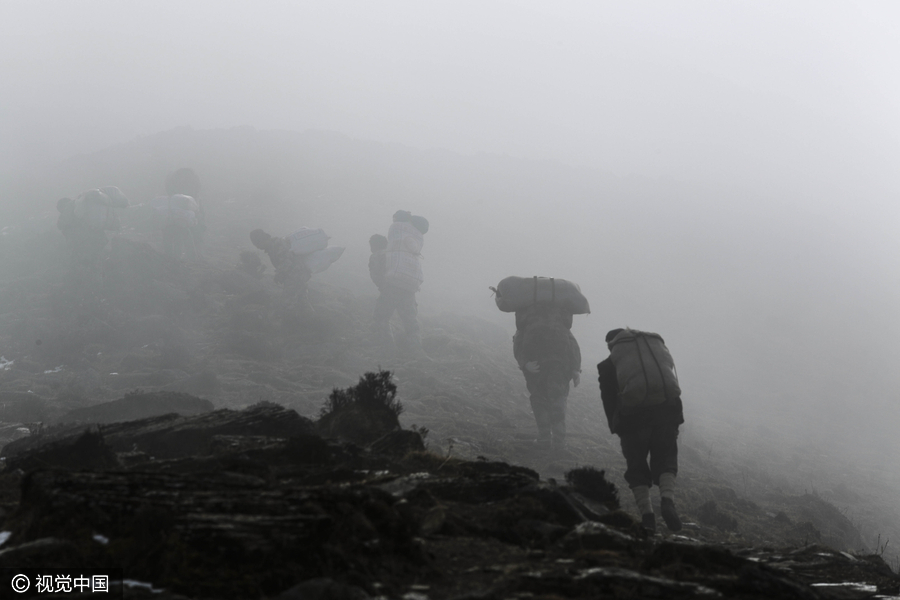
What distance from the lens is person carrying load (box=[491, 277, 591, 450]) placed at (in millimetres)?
14180

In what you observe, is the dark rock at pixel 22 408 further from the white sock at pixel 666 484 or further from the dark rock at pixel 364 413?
the white sock at pixel 666 484

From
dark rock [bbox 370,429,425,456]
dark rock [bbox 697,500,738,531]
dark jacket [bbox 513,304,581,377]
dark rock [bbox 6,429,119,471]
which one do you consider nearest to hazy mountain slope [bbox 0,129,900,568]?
dark rock [bbox 697,500,738,531]

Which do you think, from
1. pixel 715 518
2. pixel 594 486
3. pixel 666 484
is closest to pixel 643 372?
pixel 666 484

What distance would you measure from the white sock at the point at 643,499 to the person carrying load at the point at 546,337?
7461mm

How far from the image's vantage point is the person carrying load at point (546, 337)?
46.5ft

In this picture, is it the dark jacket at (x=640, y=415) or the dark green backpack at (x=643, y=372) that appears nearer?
the dark green backpack at (x=643, y=372)

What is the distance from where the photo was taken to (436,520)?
4223 mm

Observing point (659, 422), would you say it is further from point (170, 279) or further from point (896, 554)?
point (170, 279)

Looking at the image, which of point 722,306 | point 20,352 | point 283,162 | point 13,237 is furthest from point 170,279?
point 722,306

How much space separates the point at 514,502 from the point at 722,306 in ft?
166

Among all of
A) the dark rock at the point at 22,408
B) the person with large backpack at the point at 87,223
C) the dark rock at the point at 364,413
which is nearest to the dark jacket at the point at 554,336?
the dark rock at the point at 364,413

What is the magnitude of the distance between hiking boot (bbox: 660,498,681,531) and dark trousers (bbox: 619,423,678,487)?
274 millimetres

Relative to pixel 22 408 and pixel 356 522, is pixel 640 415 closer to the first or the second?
pixel 356 522

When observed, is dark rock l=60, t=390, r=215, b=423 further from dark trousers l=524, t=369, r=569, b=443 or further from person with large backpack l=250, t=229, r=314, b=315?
person with large backpack l=250, t=229, r=314, b=315
